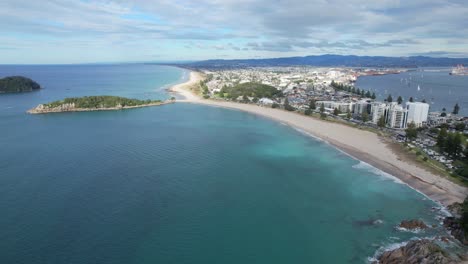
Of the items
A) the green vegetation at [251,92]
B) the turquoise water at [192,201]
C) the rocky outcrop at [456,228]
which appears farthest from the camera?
the green vegetation at [251,92]

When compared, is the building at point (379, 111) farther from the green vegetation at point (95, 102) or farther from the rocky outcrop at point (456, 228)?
the green vegetation at point (95, 102)

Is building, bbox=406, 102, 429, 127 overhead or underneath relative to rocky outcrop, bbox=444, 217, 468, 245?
overhead

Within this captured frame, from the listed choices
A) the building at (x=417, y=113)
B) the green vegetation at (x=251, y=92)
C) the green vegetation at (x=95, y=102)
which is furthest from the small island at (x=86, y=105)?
the building at (x=417, y=113)

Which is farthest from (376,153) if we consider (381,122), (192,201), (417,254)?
(192,201)

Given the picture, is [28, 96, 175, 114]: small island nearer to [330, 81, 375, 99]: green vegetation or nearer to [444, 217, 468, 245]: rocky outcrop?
[330, 81, 375, 99]: green vegetation

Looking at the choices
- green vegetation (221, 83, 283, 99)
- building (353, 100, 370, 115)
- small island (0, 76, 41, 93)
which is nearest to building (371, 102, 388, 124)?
building (353, 100, 370, 115)

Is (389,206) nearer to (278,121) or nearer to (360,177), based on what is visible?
(360,177)
